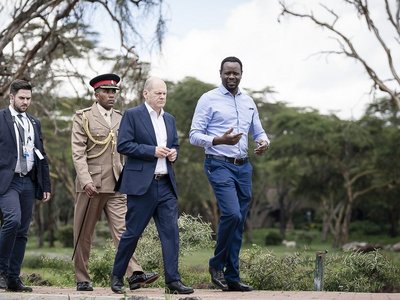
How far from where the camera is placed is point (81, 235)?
930 centimetres

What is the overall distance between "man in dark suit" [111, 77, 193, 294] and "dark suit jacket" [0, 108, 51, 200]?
988 millimetres

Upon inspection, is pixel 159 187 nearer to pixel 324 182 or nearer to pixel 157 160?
pixel 157 160

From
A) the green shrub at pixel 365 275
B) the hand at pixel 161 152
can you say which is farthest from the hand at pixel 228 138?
the green shrub at pixel 365 275

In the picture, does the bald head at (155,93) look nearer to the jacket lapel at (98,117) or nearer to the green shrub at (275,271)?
the jacket lapel at (98,117)

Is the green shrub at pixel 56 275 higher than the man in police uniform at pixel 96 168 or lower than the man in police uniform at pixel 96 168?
lower

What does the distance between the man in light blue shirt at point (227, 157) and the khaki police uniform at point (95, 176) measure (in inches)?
39.0

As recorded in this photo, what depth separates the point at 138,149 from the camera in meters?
8.45

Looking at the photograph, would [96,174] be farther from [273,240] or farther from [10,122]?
[273,240]

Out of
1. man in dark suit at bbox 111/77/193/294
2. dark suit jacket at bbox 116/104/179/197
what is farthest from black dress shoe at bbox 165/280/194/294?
dark suit jacket at bbox 116/104/179/197

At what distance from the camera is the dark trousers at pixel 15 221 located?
345 inches

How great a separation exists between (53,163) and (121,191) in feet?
94.1

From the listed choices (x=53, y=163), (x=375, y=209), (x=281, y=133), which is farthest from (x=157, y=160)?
(x=375, y=209)

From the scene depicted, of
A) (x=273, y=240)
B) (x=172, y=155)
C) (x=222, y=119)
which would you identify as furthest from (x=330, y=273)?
(x=273, y=240)

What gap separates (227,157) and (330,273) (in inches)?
107
